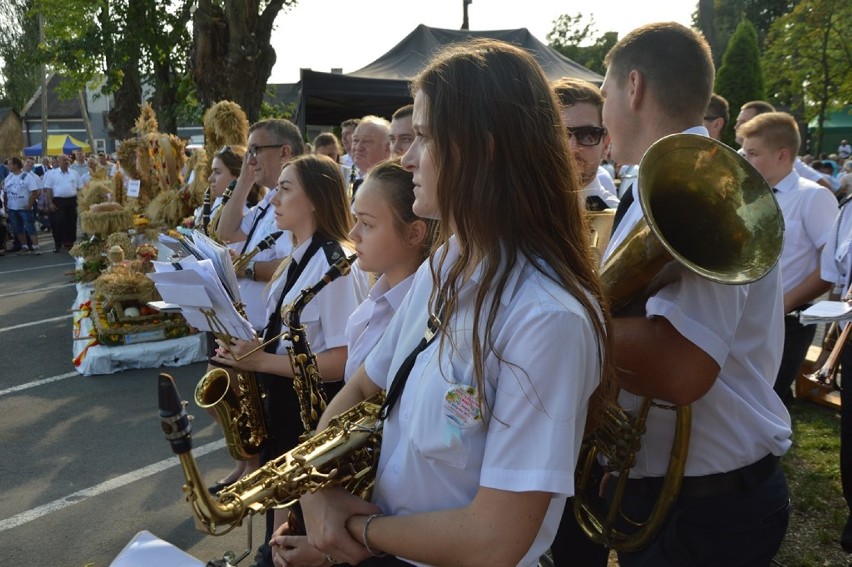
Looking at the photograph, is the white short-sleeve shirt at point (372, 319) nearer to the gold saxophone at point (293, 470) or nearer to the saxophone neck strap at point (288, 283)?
the gold saxophone at point (293, 470)

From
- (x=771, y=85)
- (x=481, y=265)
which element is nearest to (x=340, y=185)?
(x=481, y=265)

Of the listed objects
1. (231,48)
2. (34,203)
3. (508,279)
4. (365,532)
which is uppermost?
(231,48)

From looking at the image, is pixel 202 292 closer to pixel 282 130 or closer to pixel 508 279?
pixel 508 279

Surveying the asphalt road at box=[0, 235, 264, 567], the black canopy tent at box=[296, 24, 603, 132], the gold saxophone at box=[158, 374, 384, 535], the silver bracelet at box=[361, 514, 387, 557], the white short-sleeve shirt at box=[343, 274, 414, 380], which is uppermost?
Result: the black canopy tent at box=[296, 24, 603, 132]

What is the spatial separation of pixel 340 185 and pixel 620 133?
158 centimetres

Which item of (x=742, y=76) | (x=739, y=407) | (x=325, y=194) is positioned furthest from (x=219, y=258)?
(x=742, y=76)

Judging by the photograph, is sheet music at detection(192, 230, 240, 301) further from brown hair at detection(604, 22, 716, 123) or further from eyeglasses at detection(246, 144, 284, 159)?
eyeglasses at detection(246, 144, 284, 159)

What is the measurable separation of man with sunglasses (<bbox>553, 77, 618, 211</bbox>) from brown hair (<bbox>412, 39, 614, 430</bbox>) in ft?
5.15

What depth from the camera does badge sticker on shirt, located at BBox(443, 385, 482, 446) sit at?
1248mm

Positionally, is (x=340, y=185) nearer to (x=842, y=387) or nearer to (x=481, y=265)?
(x=481, y=265)

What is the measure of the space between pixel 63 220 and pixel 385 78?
10.3 m

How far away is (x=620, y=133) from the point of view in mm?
1926

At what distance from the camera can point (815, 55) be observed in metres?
18.2

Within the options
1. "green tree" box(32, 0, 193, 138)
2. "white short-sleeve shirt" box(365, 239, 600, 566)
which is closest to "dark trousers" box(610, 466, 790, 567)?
"white short-sleeve shirt" box(365, 239, 600, 566)
